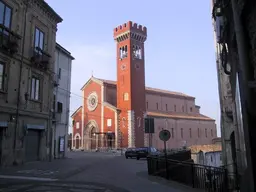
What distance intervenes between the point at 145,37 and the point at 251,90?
53.6 meters

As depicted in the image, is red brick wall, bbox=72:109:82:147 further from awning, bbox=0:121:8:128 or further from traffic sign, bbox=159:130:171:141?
traffic sign, bbox=159:130:171:141

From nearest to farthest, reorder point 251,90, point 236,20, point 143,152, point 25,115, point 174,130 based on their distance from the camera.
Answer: point 251,90 < point 236,20 < point 25,115 < point 143,152 < point 174,130

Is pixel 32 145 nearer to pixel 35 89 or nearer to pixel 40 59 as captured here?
pixel 35 89

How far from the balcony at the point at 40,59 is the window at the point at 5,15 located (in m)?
3.18

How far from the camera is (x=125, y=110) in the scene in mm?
51844

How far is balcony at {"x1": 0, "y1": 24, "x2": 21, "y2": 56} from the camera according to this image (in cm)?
1698

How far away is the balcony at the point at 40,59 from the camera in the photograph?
20.7m

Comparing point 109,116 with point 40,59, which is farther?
point 109,116

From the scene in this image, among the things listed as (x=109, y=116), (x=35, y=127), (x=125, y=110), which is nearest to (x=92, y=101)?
(x=109, y=116)

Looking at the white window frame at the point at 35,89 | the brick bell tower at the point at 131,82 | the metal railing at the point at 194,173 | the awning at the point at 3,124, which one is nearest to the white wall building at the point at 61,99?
the white window frame at the point at 35,89

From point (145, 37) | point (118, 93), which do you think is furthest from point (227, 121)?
point (145, 37)

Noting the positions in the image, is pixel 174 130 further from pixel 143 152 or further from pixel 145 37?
pixel 143 152

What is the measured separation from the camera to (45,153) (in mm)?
22281

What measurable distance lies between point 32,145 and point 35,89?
4.43m
